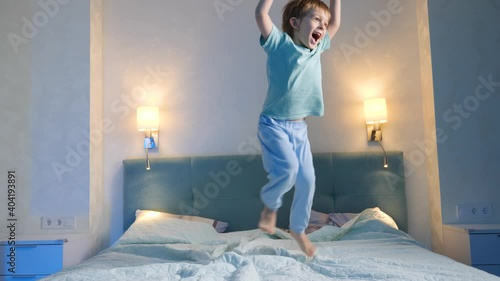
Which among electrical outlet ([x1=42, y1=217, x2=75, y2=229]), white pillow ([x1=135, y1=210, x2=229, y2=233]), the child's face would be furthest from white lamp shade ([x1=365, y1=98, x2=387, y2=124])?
electrical outlet ([x1=42, y1=217, x2=75, y2=229])

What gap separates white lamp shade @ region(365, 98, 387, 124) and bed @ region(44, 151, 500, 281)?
0.26m

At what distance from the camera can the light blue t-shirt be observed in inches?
66.3

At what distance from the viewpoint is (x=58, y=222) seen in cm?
319

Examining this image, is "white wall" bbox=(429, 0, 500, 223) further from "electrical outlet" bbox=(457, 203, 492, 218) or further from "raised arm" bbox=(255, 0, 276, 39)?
"raised arm" bbox=(255, 0, 276, 39)

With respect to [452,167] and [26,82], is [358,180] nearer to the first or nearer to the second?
[452,167]

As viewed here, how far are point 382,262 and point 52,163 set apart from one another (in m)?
2.24

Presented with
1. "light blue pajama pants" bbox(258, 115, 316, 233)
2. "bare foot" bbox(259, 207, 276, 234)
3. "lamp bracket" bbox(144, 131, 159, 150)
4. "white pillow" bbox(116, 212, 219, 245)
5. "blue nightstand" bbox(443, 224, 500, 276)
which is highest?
"lamp bracket" bbox(144, 131, 159, 150)

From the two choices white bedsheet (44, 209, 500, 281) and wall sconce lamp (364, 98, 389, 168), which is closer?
white bedsheet (44, 209, 500, 281)

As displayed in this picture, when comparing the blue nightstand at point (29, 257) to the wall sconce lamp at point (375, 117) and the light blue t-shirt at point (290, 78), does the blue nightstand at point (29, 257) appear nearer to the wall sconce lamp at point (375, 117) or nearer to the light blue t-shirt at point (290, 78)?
the light blue t-shirt at point (290, 78)

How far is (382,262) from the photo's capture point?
7.27 ft

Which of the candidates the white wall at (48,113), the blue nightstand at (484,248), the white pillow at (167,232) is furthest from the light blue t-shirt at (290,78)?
the white wall at (48,113)

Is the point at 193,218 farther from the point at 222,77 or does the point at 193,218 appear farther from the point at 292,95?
the point at 292,95

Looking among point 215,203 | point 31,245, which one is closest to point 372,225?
point 215,203

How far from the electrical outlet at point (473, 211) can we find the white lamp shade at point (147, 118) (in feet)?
7.07
